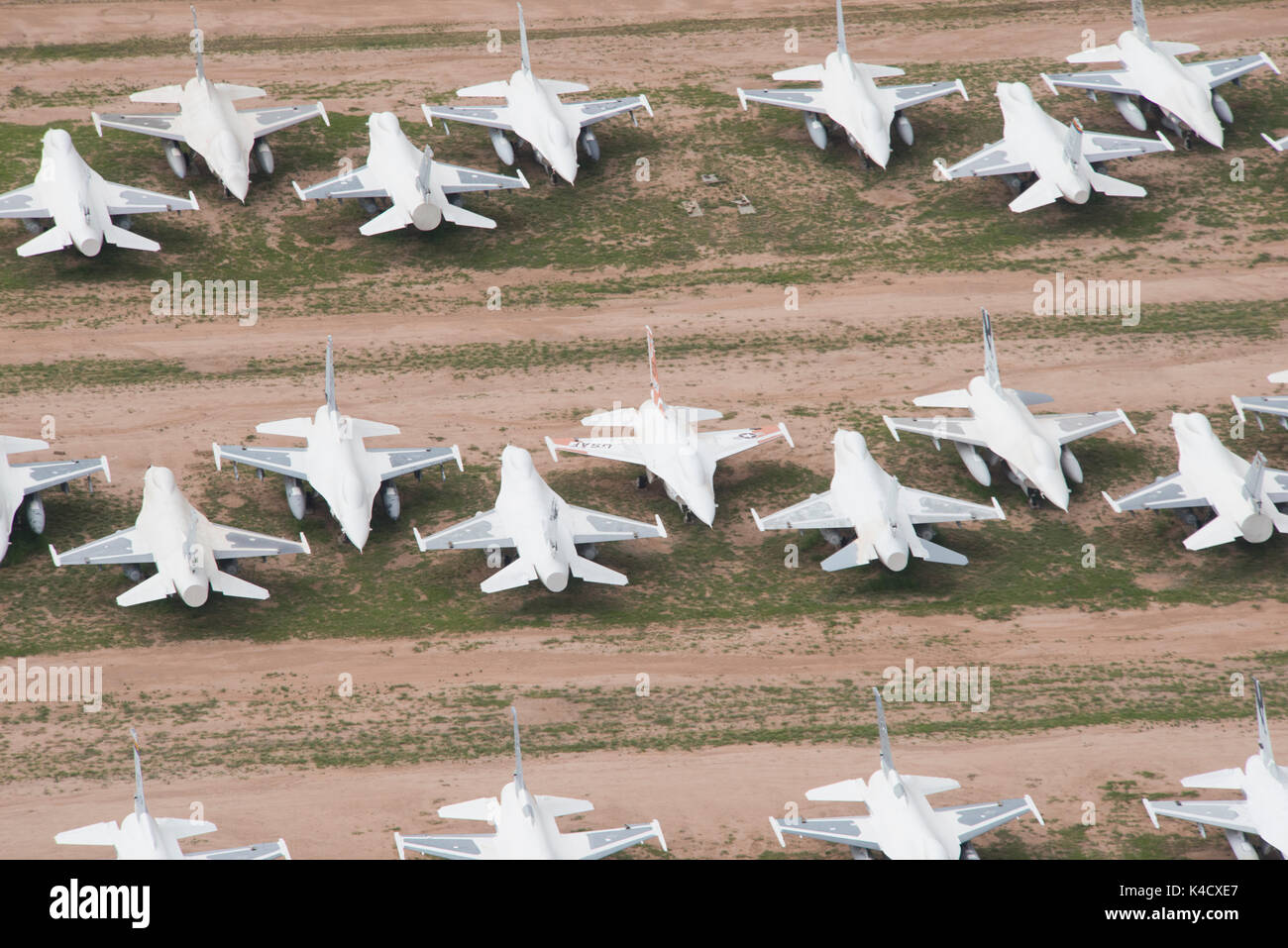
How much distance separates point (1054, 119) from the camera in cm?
7888

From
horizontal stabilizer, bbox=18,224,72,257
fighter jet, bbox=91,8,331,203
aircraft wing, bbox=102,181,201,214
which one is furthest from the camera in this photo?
→ fighter jet, bbox=91,8,331,203

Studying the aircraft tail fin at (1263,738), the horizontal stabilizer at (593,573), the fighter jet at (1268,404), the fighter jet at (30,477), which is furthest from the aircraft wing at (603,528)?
the fighter jet at (1268,404)

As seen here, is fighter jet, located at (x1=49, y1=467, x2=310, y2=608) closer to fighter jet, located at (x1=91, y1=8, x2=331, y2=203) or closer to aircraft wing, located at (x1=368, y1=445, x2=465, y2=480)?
aircraft wing, located at (x1=368, y1=445, x2=465, y2=480)

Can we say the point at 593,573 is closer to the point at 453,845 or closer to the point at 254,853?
the point at 453,845

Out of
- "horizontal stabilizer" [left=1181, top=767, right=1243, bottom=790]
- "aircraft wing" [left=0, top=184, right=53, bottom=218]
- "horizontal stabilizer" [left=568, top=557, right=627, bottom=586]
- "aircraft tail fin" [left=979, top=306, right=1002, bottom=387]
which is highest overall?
"aircraft wing" [left=0, top=184, right=53, bottom=218]

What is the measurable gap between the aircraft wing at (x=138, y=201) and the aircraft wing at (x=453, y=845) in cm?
3334

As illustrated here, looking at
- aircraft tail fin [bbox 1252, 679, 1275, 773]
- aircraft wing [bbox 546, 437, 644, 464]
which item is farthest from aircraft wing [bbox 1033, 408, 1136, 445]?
aircraft tail fin [bbox 1252, 679, 1275, 773]

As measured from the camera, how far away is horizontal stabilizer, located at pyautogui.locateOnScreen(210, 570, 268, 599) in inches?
2331

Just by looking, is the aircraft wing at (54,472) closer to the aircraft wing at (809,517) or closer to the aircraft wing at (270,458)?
the aircraft wing at (270,458)

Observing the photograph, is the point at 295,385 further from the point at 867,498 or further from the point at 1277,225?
the point at 1277,225

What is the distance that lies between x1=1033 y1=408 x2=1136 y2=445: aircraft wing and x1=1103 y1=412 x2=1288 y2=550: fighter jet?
2140mm

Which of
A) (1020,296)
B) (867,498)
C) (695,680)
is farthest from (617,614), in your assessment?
(1020,296)

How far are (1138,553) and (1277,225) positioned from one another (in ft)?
70.7

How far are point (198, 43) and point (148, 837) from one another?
4339 centimetres
